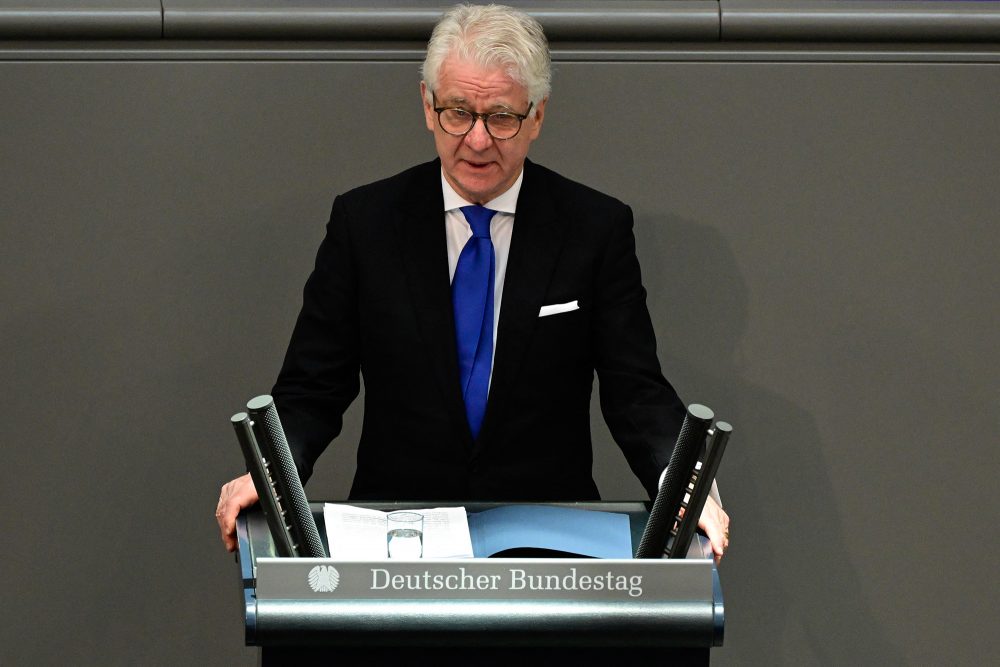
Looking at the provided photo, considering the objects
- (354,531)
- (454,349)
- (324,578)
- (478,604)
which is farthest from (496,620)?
(454,349)

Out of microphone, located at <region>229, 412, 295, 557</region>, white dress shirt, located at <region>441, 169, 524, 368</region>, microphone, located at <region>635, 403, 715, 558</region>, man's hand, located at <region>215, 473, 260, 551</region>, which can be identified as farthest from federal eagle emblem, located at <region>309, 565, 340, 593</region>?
white dress shirt, located at <region>441, 169, 524, 368</region>

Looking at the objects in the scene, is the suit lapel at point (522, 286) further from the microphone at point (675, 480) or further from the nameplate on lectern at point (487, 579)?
the nameplate on lectern at point (487, 579)

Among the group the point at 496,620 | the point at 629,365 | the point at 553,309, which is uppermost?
the point at 553,309

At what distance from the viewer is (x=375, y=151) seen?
355cm

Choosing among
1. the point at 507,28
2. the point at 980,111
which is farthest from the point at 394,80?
the point at 980,111

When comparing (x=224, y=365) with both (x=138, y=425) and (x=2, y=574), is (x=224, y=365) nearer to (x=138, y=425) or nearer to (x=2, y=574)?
(x=138, y=425)

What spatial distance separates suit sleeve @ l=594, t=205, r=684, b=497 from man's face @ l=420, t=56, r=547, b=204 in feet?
0.84

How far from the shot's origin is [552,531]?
2.07m

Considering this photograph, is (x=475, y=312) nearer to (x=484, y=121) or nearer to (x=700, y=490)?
(x=484, y=121)

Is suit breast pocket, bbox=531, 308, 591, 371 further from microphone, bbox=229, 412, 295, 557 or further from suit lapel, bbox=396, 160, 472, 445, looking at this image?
microphone, bbox=229, 412, 295, 557

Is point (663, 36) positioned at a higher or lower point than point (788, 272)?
higher

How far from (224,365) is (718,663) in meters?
1.54

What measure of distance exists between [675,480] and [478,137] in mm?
858

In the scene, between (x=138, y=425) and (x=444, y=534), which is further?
(x=138, y=425)
